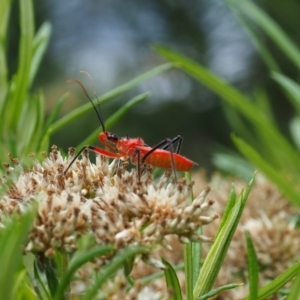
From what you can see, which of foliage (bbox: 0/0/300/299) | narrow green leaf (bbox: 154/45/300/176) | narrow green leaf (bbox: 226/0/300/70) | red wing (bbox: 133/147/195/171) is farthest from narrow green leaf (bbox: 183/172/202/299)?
narrow green leaf (bbox: 226/0/300/70)

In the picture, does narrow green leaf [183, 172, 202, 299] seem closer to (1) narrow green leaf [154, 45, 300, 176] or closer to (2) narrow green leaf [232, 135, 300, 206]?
(2) narrow green leaf [232, 135, 300, 206]

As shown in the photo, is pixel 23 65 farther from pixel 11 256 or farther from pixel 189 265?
pixel 11 256

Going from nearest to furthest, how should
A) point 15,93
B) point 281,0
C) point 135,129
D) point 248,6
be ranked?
1. point 15,93
2. point 248,6
3. point 281,0
4. point 135,129

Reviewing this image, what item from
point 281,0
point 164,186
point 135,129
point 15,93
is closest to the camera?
point 164,186

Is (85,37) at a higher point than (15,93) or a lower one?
higher

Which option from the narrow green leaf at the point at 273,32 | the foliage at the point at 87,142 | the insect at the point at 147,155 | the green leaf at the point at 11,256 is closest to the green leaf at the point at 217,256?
the foliage at the point at 87,142

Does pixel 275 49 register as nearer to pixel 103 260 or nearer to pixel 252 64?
pixel 252 64

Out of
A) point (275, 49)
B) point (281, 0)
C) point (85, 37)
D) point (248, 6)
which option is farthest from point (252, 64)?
point (248, 6)
